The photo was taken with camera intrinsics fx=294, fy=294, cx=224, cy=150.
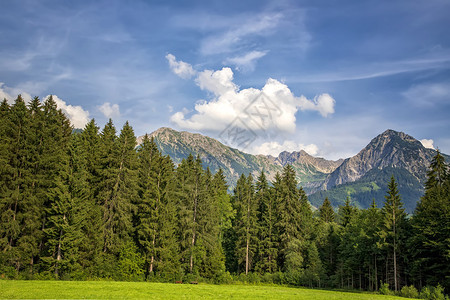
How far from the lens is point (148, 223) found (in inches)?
1622

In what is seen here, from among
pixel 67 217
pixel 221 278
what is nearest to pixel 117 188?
pixel 67 217

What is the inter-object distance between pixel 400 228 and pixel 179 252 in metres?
35.7

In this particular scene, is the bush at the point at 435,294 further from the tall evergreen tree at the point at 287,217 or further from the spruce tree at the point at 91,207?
the spruce tree at the point at 91,207

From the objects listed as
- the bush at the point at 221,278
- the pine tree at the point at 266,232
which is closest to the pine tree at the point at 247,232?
the pine tree at the point at 266,232

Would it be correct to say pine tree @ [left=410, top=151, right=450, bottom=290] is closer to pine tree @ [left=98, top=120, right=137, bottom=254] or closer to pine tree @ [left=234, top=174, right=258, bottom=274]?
pine tree @ [left=234, top=174, right=258, bottom=274]

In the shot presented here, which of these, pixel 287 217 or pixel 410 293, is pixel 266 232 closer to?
pixel 287 217

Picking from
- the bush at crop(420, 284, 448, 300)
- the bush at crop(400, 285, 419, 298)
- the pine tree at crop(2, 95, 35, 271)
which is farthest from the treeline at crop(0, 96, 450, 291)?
the bush at crop(420, 284, 448, 300)

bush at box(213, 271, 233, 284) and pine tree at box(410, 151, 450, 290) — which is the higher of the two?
pine tree at box(410, 151, 450, 290)

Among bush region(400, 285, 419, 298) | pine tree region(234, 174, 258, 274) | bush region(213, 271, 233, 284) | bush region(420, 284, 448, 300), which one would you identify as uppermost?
pine tree region(234, 174, 258, 274)

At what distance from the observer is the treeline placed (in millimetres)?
32688

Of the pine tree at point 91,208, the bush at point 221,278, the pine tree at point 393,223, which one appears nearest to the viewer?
the pine tree at point 91,208

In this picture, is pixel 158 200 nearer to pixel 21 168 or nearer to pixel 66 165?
pixel 66 165

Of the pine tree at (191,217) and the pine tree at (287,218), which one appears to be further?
the pine tree at (287,218)

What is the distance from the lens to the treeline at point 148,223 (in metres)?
32.7
